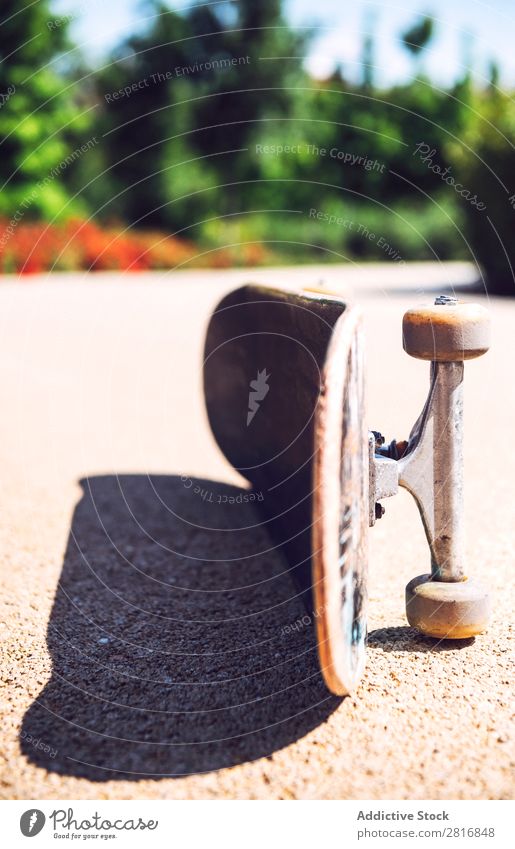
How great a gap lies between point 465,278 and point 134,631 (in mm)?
18613

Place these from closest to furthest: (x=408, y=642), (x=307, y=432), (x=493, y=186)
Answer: (x=408, y=642), (x=307, y=432), (x=493, y=186)

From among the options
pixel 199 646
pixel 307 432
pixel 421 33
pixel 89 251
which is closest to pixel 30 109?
pixel 89 251

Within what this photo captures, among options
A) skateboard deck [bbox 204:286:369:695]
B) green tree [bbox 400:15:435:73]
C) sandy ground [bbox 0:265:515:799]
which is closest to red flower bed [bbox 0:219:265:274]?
green tree [bbox 400:15:435:73]

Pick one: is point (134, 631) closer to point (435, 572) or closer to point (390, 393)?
point (435, 572)

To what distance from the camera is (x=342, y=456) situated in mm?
2088

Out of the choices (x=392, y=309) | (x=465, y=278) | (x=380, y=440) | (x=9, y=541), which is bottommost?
(x=9, y=541)

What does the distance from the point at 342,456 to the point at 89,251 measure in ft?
73.5

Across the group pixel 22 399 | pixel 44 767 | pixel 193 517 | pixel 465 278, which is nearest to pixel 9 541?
pixel 193 517

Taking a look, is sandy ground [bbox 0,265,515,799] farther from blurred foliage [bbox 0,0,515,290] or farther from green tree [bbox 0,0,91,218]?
blurred foliage [bbox 0,0,515,290]

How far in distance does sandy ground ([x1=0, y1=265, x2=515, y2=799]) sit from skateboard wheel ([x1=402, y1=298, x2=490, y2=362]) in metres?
0.96

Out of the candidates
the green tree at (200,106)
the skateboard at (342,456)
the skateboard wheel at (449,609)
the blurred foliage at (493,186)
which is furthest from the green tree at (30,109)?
the skateboard wheel at (449,609)

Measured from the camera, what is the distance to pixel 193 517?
4391mm

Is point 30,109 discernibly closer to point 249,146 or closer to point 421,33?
point 249,146

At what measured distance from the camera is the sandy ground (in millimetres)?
2150
